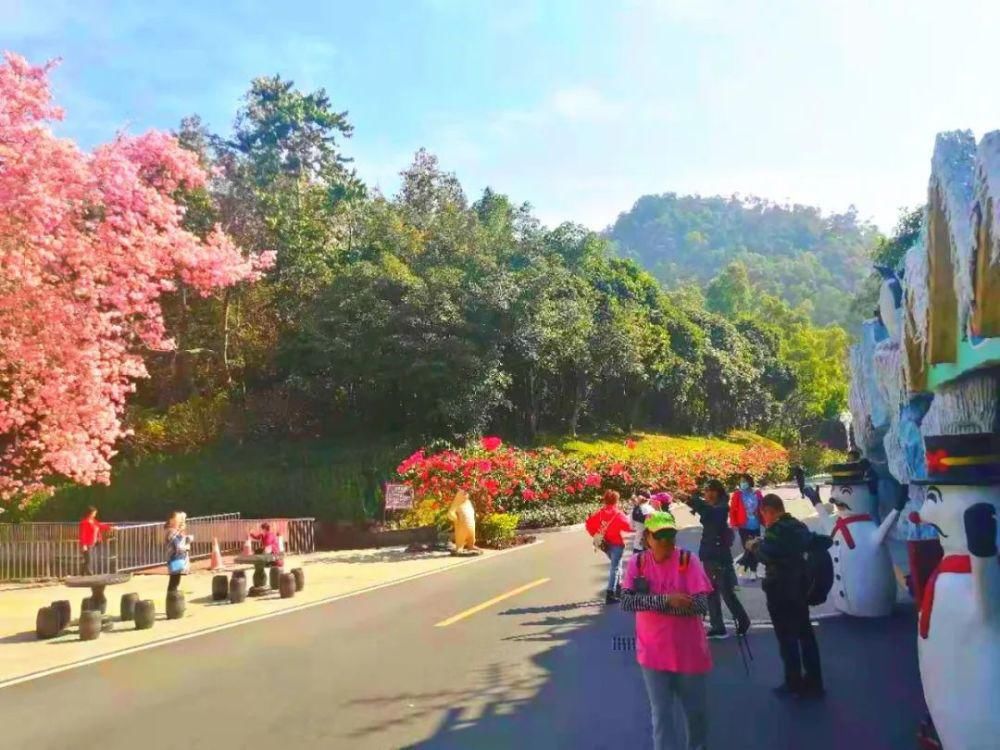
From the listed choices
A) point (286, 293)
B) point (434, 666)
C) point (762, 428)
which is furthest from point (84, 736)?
point (762, 428)

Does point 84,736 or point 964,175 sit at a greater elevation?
point 964,175

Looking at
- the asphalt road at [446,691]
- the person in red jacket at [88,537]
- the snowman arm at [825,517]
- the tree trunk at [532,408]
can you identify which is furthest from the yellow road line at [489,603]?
the tree trunk at [532,408]

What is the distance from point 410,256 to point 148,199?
19.7m

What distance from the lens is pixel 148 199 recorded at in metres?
14.1

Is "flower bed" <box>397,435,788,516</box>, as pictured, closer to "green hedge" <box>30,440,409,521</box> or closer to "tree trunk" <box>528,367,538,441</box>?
"green hedge" <box>30,440,409,521</box>

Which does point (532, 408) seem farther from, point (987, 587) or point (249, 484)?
point (987, 587)

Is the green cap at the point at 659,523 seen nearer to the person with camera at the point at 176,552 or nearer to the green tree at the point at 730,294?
the person with camera at the point at 176,552

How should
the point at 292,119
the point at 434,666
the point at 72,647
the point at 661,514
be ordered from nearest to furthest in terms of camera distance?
the point at 661,514, the point at 434,666, the point at 72,647, the point at 292,119

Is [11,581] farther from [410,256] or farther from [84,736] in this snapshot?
[410,256]

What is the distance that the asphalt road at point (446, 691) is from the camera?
6055mm

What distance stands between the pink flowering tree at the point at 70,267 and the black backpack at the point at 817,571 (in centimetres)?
1126

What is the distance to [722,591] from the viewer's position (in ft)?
28.2

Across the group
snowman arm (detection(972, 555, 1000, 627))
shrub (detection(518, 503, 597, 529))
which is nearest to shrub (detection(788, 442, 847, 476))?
shrub (detection(518, 503, 597, 529))

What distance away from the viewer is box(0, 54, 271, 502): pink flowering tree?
1245cm
